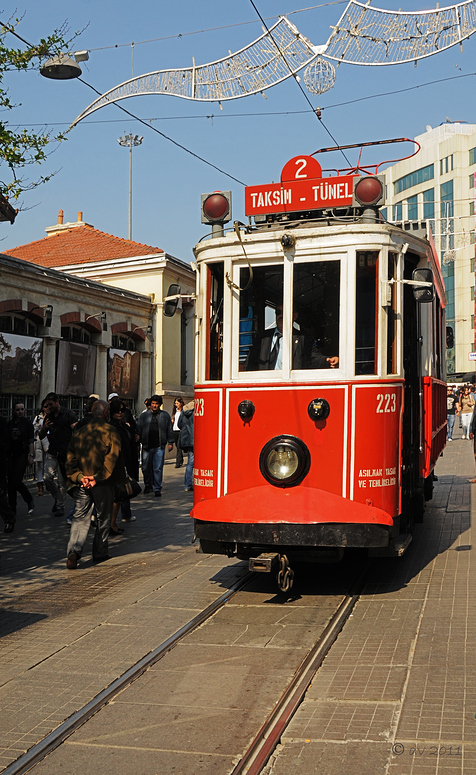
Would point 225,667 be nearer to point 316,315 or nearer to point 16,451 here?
point 316,315

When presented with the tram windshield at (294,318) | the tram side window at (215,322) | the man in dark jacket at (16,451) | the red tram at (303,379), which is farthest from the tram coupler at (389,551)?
the man in dark jacket at (16,451)

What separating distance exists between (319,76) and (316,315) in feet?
16.4

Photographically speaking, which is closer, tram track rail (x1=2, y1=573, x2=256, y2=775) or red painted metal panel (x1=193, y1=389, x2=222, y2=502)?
tram track rail (x1=2, y1=573, x2=256, y2=775)

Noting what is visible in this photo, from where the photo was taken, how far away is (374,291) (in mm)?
6988

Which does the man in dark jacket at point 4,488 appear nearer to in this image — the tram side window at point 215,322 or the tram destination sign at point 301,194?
the tram side window at point 215,322

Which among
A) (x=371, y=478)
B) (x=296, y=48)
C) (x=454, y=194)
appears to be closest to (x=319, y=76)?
(x=296, y=48)

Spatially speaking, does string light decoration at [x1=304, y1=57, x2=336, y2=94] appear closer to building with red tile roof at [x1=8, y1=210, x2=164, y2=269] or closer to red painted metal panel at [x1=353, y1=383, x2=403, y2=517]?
red painted metal panel at [x1=353, y1=383, x2=403, y2=517]

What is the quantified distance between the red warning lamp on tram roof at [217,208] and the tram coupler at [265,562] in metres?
3.12

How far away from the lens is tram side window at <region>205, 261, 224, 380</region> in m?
7.40

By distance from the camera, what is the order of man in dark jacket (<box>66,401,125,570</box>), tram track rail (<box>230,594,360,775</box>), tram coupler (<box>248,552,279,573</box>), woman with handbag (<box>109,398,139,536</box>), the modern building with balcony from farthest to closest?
the modern building with balcony < woman with handbag (<box>109,398,139,536</box>) < man in dark jacket (<box>66,401,125,570</box>) < tram coupler (<box>248,552,279,573</box>) < tram track rail (<box>230,594,360,775</box>)

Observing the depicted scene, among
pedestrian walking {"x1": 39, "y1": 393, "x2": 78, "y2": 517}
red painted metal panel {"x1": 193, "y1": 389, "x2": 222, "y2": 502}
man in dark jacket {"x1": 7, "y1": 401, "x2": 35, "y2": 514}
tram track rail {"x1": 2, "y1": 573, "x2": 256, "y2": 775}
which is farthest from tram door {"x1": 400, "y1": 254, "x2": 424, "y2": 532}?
man in dark jacket {"x1": 7, "y1": 401, "x2": 35, "y2": 514}

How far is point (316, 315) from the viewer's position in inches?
278

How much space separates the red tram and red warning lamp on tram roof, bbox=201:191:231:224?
0.06 m

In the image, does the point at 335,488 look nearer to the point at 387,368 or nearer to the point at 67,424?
the point at 387,368
